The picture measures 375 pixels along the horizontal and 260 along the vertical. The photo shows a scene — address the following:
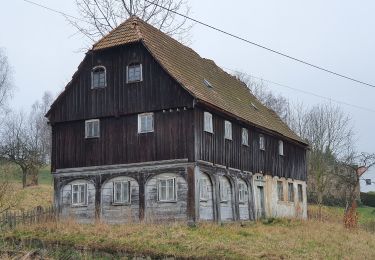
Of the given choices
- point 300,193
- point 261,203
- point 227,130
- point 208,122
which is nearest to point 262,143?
point 261,203

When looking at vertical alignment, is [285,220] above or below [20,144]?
below

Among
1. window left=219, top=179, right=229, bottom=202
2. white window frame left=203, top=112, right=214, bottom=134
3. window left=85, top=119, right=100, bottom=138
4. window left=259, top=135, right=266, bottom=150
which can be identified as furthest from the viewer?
window left=259, top=135, right=266, bottom=150

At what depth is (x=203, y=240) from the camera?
63.1 feet

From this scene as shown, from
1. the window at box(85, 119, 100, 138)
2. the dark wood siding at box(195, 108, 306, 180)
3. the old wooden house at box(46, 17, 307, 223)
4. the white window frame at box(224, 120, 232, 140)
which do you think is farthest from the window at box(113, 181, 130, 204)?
the white window frame at box(224, 120, 232, 140)

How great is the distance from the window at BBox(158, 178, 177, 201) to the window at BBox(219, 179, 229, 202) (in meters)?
3.12

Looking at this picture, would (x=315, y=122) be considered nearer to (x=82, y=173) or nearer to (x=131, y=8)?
(x=131, y=8)

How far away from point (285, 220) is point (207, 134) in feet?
25.0

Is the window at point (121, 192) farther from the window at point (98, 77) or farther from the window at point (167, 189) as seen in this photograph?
the window at point (98, 77)

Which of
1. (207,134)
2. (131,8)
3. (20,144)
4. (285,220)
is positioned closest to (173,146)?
(207,134)

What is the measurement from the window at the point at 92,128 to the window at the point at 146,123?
2533 mm

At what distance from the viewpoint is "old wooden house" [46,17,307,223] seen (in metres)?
24.1

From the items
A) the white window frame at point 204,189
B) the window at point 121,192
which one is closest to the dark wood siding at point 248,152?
the white window frame at point 204,189

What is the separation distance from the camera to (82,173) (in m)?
26.6

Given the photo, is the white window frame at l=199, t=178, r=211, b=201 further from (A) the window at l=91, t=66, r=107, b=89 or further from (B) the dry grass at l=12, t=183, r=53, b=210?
(B) the dry grass at l=12, t=183, r=53, b=210
